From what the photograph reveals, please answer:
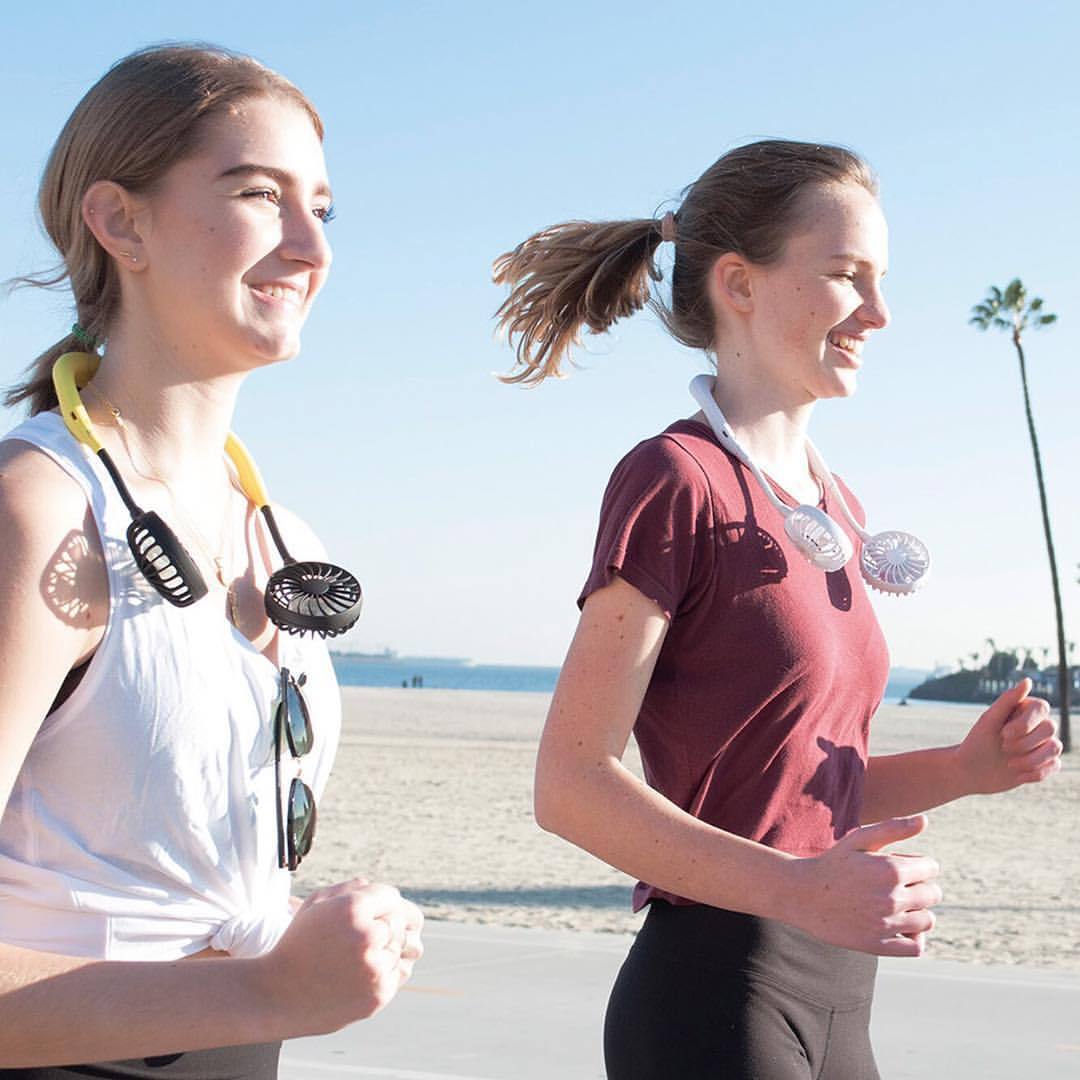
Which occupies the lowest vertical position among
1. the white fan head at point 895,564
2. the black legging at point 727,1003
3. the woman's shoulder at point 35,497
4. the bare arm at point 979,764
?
the black legging at point 727,1003

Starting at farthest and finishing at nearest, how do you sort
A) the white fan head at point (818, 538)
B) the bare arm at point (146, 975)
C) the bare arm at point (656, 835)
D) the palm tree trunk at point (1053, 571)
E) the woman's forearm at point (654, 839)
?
the palm tree trunk at point (1053, 571), the white fan head at point (818, 538), the woman's forearm at point (654, 839), the bare arm at point (656, 835), the bare arm at point (146, 975)

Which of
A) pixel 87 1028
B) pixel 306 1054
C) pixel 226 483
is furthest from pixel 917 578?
pixel 306 1054

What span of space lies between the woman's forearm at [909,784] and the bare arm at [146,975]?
4.99 feet

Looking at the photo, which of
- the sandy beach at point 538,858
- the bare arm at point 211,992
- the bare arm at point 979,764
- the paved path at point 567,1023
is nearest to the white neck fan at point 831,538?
the bare arm at point 979,764

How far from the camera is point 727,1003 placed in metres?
2.29

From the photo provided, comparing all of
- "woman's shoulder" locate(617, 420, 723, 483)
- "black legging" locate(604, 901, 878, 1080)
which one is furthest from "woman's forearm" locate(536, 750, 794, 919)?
"woman's shoulder" locate(617, 420, 723, 483)

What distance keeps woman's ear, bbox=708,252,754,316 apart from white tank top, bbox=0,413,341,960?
4.14 ft

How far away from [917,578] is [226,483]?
50.6 inches

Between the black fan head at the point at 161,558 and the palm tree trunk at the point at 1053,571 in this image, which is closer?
the black fan head at the point at 161,558

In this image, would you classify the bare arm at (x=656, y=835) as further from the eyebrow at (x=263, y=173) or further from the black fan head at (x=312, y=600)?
the eyebrow at (x=263, y=173)

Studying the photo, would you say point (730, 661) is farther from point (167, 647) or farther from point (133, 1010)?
point (133, 1010)

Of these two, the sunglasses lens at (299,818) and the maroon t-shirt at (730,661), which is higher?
the maroon t-shirt at (730,661)

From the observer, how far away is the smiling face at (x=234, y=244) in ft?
5.87

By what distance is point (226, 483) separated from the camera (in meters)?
1.99
